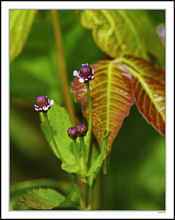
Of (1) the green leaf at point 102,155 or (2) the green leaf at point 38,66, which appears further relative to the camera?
(2) the green leaf at point 38,66

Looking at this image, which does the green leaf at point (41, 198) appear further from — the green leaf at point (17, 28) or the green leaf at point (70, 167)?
the green leaf at point (17, 28)

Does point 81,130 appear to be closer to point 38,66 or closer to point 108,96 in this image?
point 108,96

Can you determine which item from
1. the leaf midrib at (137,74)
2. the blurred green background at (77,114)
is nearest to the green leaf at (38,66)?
the blurred green background at (77,114)

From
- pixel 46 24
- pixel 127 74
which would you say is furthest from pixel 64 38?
pixel 127 74

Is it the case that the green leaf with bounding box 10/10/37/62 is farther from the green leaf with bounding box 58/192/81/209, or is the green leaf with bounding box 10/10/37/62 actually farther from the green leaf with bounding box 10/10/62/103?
the green leaf with bounding box 58/192/81/209

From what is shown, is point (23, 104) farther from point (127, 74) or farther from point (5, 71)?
point (127, 74)

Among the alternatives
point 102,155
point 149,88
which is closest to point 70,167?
point 102,155
